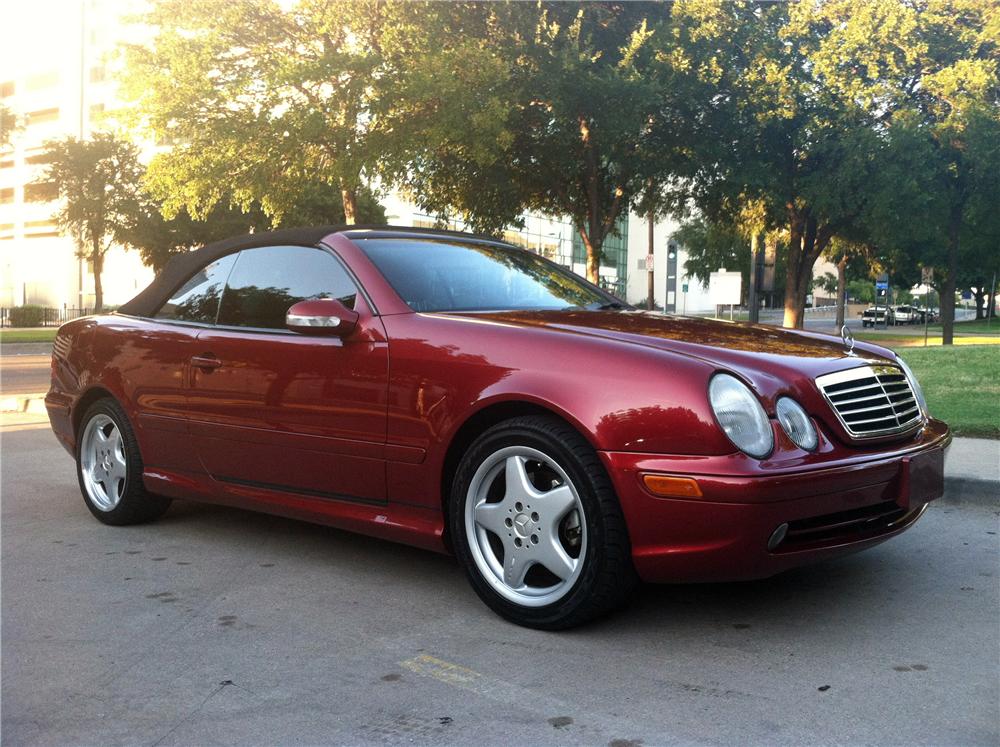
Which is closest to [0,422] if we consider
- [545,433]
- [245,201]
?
[545,433]

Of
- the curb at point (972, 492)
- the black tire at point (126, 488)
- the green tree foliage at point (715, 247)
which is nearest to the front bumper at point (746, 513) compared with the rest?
the curb at point (972, 492)

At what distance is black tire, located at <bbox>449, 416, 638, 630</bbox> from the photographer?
3596mm

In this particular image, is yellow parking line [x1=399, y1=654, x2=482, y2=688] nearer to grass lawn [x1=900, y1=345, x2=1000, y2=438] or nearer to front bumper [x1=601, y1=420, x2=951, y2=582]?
front bumper [x1=601, y1=420, x2=951, y2=582]

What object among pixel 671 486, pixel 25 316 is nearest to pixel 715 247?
pixel 25 316

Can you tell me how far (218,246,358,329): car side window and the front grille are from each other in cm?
198

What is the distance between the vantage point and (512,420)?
3.85 m

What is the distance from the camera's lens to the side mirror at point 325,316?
429cm

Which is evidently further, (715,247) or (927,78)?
(715,247)

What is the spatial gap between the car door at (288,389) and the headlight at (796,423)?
5.07 ft

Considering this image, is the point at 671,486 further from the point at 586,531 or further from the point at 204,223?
the point at 204,223

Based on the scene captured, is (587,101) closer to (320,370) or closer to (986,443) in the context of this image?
(986,443)

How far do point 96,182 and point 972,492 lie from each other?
125 ft

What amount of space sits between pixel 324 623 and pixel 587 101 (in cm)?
2061

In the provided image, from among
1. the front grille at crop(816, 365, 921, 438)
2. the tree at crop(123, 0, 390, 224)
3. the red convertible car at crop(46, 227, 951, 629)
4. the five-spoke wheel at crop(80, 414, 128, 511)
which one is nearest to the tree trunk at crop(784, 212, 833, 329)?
the tree at crop(123, 0, 390, 224)
